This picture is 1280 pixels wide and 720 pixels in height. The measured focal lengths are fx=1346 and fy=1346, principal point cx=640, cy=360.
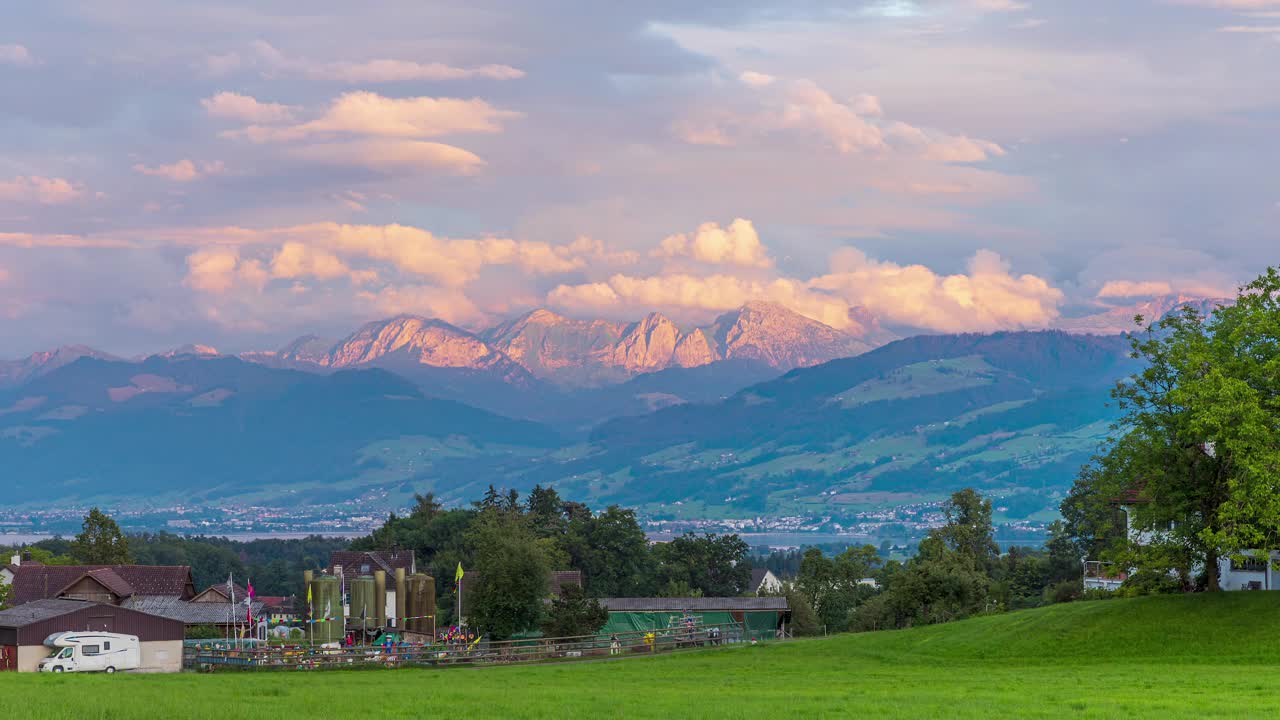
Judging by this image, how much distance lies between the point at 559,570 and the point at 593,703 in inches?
3888

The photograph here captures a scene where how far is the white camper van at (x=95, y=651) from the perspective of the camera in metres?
63.7

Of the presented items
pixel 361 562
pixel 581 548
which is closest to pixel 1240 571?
pixel 361 562

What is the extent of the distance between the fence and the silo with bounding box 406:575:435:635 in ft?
82.4

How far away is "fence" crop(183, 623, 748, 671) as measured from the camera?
60.1 meters

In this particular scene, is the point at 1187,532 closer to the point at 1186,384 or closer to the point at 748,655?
the point at 1186,384

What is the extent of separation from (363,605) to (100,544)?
42.4 meters

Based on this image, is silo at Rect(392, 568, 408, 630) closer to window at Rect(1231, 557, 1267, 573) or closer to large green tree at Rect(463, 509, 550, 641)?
large green tree at Rect(463, 509, 550, 641)

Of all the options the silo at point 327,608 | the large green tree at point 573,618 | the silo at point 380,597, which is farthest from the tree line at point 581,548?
the large green tree at point 573,618

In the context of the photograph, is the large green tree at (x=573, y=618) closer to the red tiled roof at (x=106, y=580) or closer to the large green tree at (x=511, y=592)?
the large green tree at (x=511, y=592)

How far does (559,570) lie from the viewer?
133250mm

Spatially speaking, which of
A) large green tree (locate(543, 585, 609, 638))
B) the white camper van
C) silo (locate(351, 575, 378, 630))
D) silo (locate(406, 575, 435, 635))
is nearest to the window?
large green tree (locate(543, 585, 609, 638))

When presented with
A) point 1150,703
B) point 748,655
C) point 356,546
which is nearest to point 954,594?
point 748,655

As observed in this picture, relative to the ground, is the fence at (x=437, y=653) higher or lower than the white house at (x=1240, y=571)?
lower

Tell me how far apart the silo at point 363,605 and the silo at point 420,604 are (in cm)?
686
